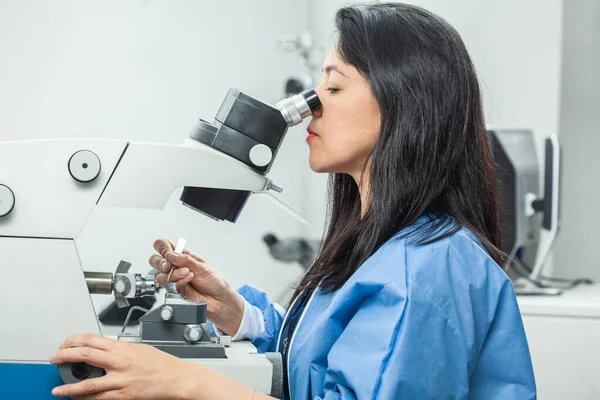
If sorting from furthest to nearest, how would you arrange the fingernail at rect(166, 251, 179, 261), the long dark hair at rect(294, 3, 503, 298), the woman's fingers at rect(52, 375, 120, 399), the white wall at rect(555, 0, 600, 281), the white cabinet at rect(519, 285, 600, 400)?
1. the white wall at rect(555, 0, 600, 281)
2. the white cabinet at rect(519, 285, 600, 400)
3. the fingernail at rect(166, 251, 179, 261)
4. the long dark hair at rect(294, 3, 503, 298)
5. the woman's fingers at rect(52, 375, 120, 399)

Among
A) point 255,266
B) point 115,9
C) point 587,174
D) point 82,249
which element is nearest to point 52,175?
point 82,249

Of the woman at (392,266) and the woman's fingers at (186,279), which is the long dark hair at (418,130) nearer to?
the woman at (392,266)

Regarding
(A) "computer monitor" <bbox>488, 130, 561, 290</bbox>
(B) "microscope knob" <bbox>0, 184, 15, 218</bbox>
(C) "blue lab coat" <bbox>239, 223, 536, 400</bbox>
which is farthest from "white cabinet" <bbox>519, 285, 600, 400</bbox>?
(B) "microscope knob" <bbox>0, 184, 15, 218</bbox>

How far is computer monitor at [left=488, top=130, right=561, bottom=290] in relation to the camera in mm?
2465

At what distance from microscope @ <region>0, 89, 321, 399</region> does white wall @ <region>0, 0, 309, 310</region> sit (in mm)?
1604

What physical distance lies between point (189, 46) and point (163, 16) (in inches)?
6.6

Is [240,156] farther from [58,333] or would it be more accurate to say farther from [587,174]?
[587,174]

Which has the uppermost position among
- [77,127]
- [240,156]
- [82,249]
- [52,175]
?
[240,156]

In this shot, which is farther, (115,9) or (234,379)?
(115,9)

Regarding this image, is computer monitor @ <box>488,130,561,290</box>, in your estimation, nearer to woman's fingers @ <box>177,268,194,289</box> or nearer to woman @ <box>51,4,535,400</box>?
woman @ <box>51,4,535,400</box>

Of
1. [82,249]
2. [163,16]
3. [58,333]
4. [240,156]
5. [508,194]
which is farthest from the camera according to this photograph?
[163,16]

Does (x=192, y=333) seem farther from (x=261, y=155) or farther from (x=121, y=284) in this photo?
(x=261, y=155)

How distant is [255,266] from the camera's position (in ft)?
11.0

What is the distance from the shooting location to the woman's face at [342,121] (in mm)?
1207
